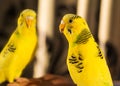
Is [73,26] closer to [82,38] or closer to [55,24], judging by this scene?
[82,38]

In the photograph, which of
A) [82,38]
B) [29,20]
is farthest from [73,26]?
[29,20]

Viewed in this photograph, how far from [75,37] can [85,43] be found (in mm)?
30

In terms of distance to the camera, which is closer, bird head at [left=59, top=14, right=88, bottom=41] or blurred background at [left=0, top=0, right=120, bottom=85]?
bird head at [left=59, top=14, right=88, bottom=41]

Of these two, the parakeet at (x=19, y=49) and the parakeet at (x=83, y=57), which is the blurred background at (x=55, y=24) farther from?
the parakeet at (x=83, y=57)

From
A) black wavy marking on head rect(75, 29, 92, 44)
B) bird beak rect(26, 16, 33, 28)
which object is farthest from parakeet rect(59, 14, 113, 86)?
bird beak rect(26, 16, 33, 28)

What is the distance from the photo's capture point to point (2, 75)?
70 centimetres

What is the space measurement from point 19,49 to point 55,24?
0.14m

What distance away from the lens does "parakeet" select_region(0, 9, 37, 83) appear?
67 centimetres

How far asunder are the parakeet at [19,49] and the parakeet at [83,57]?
0.13 metres

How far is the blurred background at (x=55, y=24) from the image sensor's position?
72cm

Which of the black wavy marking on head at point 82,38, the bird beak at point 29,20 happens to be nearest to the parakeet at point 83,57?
the black wavy marking on head at point 82,38

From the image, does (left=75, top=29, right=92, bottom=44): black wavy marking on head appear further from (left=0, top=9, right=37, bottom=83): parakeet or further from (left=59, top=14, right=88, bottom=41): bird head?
(left=0, top=9, right=37, bottom=83): parakeet

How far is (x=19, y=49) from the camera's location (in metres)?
0.68

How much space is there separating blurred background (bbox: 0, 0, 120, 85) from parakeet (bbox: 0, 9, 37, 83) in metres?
0.04
